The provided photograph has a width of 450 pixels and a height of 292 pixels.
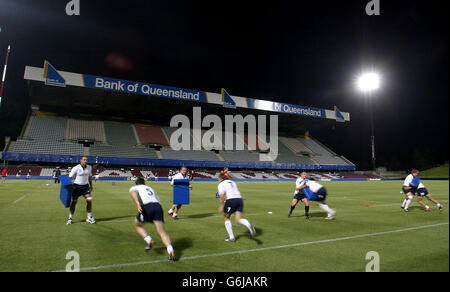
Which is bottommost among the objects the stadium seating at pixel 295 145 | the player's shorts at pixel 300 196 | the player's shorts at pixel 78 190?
the player's shorts at pixel 300 196

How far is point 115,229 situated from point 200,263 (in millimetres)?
4206

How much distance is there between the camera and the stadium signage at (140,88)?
40219mm

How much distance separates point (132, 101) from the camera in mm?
46688

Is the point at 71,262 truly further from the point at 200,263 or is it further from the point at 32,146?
the point at 32,146

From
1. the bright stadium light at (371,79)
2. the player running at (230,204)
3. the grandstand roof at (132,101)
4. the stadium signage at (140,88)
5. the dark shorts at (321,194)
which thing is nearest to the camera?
the bright stadium light at (371,79)

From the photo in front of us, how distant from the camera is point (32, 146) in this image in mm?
40312

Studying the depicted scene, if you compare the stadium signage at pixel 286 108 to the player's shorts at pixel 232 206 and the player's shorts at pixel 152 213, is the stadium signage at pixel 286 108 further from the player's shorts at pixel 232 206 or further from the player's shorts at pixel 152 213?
the player's shorts at pixel 152 213

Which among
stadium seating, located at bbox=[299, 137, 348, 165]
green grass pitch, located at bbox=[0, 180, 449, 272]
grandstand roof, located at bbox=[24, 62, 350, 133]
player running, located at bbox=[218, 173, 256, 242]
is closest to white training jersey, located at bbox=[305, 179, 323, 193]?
green grass pitch, located at bbox=[0, 180, 449, 272]

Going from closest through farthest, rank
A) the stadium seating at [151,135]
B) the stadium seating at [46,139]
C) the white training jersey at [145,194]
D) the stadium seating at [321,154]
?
the white training jersey at [145,194] < the stadium seating at [46,139] < the stadium seating at [151,135] < the stadium seating at [321,154]

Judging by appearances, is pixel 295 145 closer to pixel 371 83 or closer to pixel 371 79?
pixel 371 83

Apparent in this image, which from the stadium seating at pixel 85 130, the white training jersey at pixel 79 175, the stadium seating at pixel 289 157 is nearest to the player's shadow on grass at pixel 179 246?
the white training jersey at pixel 79 175

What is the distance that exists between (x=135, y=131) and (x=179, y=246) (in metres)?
49.6

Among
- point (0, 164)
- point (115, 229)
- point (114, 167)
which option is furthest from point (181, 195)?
point (0, 164)

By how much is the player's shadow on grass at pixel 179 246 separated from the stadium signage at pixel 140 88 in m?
39.3
